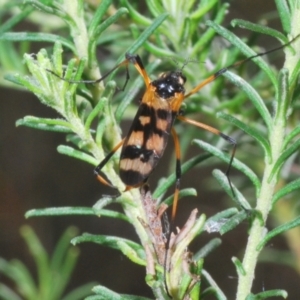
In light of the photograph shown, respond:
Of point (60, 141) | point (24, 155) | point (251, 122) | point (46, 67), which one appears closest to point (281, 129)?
point (46, 67)

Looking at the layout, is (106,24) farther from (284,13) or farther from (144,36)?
(284,13)

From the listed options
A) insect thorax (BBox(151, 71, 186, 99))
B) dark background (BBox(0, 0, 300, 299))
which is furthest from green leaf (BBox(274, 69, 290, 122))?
dark background (BBox(0, 0, 300, 299))

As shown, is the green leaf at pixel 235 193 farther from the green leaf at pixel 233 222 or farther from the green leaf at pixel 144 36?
the green leaf at pixel 144 36

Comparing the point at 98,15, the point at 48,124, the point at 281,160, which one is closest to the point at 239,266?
the point at 281,160

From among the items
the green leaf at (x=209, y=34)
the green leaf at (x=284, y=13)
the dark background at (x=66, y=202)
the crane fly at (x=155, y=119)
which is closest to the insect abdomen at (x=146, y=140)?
the crane fly at (x=155, y=119)

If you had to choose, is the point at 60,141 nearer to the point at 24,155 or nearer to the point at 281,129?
the point at 24,155

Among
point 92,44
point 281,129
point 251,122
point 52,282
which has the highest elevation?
point 92,44
